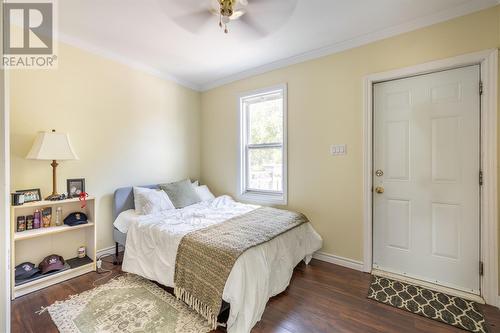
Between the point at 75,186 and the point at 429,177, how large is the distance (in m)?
3.81

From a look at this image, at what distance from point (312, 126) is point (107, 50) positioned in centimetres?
277

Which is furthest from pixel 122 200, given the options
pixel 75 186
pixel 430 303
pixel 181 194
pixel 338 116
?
pixel 430 303

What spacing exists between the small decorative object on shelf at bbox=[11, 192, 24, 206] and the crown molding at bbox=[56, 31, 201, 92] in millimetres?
1693

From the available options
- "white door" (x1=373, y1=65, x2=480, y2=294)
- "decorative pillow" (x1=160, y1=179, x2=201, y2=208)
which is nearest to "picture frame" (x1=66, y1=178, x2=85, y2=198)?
"decorative pillow" (x1=160, y1=179, x2=201, y2=208)

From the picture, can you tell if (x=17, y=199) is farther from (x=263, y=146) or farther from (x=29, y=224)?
(x=263, y=146)

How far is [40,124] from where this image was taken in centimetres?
232

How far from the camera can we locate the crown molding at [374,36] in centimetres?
197

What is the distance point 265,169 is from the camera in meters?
3.45

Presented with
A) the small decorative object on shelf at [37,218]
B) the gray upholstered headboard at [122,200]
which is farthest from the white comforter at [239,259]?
the small decorative object on shelf at [37,218]

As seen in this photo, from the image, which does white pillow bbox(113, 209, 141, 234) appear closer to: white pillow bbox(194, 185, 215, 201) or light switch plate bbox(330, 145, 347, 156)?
Answer: white pillow bbox(194, 185, 215, 201)

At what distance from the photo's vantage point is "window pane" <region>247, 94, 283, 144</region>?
3.29 meters

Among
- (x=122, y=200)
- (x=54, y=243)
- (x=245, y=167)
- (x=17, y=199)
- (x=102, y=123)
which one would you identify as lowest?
(x=54, y=243)

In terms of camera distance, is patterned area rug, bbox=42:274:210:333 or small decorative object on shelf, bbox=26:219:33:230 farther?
small decorative object on shelf, bbox=26:219:33:230

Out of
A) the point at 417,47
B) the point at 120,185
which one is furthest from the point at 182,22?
the point at 417,47
